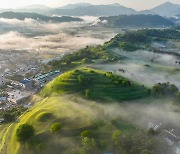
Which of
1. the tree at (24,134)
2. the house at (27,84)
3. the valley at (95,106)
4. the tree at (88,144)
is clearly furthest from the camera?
the house at (27,84)

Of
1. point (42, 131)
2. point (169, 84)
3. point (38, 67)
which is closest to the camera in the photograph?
point (42, 131)

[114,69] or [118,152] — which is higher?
[114,69]

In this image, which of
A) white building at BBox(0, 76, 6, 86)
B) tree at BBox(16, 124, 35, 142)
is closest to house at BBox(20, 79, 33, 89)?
white building at BBox(0, 76, 6, 86)

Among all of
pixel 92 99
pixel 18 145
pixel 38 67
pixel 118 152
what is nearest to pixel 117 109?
pixel 92 99

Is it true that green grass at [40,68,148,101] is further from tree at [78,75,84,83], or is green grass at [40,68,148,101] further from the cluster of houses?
the cluster of houses

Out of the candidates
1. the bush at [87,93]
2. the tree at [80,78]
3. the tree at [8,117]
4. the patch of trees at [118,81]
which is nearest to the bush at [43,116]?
the tree at [8,117]

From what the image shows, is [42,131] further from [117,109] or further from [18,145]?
[117,109]

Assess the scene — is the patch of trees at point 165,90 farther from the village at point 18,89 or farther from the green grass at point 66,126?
the village at point 18,89
